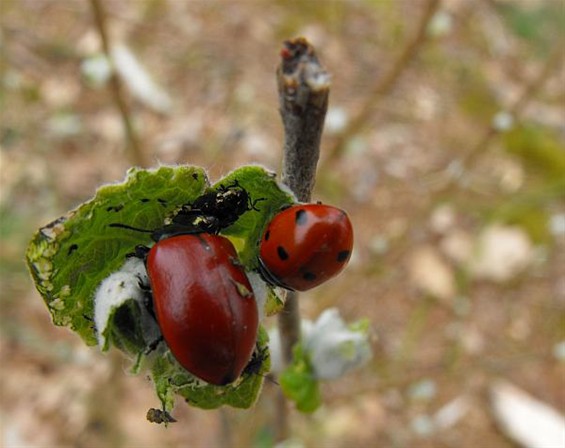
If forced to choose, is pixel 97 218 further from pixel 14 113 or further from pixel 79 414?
pixel 14 113

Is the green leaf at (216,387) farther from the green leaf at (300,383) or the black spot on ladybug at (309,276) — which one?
the green leaf at (300,383)

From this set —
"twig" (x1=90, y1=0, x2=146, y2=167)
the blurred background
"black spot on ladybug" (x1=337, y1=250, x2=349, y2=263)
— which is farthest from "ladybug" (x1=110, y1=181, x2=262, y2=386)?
the blurred background

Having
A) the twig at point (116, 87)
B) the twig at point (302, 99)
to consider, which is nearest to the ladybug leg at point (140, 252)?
the twig at point (302, 99)

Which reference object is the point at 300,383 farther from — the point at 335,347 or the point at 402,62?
the point at 402,62

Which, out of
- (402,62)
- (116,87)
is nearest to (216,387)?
(116,87)

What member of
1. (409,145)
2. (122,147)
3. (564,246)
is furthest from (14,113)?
(564,246)

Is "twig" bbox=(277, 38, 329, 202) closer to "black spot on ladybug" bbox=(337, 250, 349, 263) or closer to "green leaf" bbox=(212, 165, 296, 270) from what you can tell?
"green leaf" bbox=(212, 165, 296, 270)

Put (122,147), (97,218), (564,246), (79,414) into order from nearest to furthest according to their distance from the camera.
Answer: (97,218) → (79,414) → (122,147) → (564,246)
